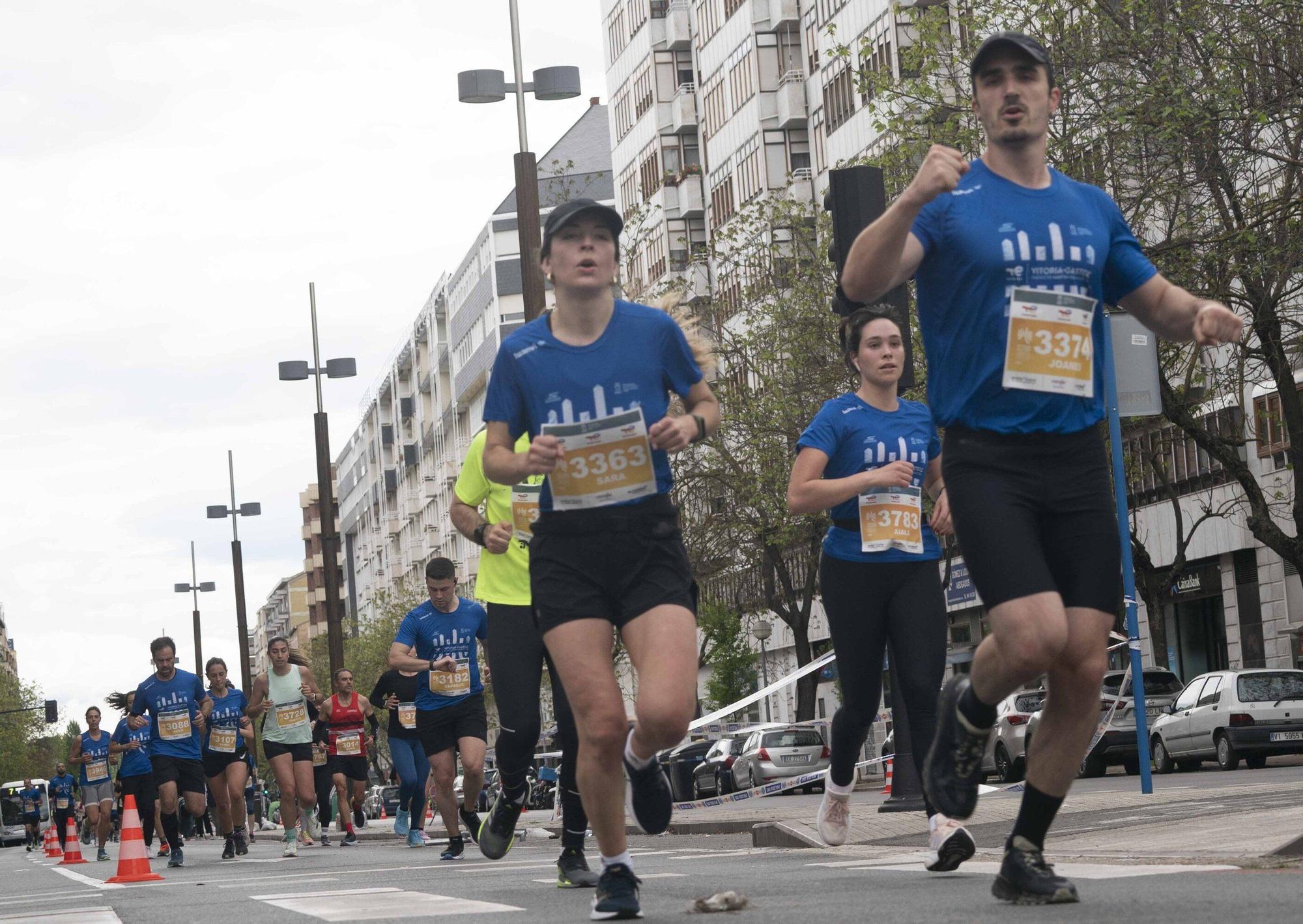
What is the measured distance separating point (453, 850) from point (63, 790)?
2725 centimetres

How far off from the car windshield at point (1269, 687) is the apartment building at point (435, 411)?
189ft

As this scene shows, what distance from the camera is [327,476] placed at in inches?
1574

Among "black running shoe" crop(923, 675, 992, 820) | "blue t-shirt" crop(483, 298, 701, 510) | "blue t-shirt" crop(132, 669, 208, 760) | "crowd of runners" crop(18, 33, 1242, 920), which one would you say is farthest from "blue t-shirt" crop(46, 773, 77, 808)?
"black running shoe" crop(923, 675, 992, 820)

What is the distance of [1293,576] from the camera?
42.1 m

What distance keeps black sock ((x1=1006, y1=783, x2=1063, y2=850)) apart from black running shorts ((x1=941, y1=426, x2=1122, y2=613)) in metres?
0.55

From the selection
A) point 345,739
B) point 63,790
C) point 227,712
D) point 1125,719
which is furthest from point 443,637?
point 63,790

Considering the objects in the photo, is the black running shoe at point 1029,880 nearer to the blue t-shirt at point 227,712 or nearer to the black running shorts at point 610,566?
the black running shorts at point 610,566

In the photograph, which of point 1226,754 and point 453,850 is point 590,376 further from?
point 1226,754

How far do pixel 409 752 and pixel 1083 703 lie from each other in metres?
14.0

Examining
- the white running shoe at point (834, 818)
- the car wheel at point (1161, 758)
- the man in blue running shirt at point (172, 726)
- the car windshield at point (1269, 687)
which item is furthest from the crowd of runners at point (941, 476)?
the car wheel at point (1161, 758)

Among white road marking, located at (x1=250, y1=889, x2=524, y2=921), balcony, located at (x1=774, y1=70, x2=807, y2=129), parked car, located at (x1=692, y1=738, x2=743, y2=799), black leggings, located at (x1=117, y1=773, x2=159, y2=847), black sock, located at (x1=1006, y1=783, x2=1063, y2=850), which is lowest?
parked car, located at (x1=692, y1=738, x2=743, y2=799)

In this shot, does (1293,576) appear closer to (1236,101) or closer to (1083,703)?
(1236,101)

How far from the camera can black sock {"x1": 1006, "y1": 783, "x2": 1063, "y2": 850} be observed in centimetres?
627

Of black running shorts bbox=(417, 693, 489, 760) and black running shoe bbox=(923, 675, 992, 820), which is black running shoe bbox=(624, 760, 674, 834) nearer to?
black running shoe bbox=(923, 675, 992, 820)
